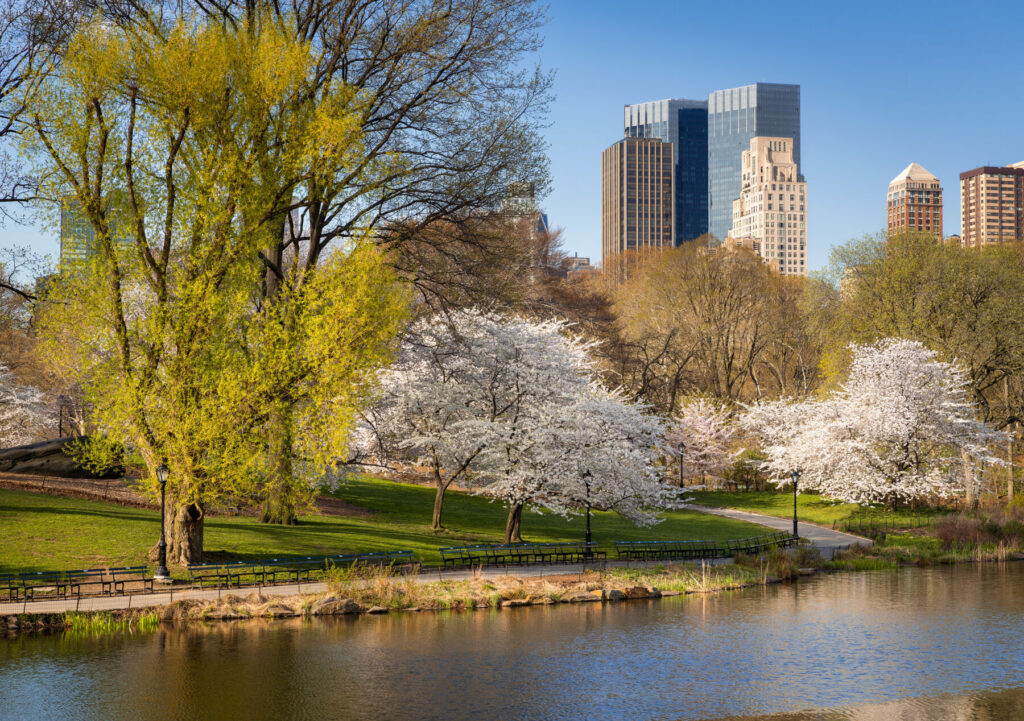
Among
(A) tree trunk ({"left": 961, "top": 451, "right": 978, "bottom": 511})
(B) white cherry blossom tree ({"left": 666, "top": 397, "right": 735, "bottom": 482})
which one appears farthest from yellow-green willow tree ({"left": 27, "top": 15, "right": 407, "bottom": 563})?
(B) white cherry blossom tree ({"left": 666, "top": 397, "right": 735, "bottom": 482})

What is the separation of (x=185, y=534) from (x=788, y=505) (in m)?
40.5

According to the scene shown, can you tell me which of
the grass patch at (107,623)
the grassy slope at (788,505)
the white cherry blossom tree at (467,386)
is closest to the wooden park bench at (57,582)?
the grass patch at (107,623)

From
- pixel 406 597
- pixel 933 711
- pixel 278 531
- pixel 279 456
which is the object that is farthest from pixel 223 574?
pixel 933 711

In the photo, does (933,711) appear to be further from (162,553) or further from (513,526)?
(513,526)

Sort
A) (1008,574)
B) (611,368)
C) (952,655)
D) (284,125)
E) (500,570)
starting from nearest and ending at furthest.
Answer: (952,655)
(284,125)
(500,570)
(1008,574)
(611,368)

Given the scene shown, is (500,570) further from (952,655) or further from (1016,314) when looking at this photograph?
(1016,314)

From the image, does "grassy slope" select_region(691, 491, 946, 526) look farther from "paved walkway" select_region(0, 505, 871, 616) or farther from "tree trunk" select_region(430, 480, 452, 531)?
"tree trunk" select_region(430, 480, 452, 531)

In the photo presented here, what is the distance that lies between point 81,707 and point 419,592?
34.1 feet

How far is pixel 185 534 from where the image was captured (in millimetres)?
25297

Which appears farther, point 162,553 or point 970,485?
point 970,485

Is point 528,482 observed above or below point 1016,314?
below

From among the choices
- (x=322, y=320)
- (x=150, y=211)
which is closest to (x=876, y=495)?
(x=322, y=320)

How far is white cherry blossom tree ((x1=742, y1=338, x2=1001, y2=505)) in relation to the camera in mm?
49250

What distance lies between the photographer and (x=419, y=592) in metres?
24.4
